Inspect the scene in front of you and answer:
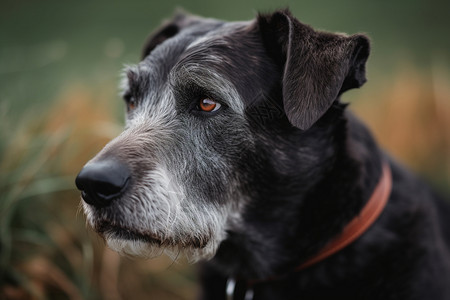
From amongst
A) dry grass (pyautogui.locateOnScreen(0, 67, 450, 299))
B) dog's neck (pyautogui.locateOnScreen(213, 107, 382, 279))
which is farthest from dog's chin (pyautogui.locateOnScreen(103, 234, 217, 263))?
dry grass (pyautogui.locateOnScreen(0, 67, 450, 299))

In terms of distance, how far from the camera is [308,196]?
125 inches

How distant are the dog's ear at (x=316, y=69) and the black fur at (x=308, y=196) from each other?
0.01 m

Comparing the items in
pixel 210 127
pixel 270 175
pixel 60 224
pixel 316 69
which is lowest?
pixel 60 224

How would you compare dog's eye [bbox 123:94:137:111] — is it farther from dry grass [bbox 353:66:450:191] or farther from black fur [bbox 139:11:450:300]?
dry grass [bbox 353:66:450:191]

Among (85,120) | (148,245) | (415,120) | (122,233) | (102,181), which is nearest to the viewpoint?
(102,181)

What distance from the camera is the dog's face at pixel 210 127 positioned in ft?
8.89

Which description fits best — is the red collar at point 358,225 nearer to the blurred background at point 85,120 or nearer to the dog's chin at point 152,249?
the dog's chin at point 152,249

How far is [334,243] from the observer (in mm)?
3074

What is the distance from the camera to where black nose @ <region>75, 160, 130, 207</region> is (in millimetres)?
2457

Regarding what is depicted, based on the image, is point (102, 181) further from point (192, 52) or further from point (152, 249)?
point (192, 52)

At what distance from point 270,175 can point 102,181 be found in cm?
115

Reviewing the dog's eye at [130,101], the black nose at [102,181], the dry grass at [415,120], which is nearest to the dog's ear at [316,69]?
the black nose at [102,181]

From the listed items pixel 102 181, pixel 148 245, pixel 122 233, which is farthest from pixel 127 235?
pixel 102 181

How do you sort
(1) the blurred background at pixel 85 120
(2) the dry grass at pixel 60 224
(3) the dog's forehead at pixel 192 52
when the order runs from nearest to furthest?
(3) the dog's forehead at pixel 192 52
(2) the dry grass at pixel 60 224
(1) the blurred background at pixel 85 120
